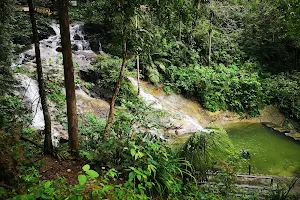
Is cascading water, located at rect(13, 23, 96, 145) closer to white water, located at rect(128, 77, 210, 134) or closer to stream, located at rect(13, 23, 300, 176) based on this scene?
stream, located at rect(13, 23, 300, 176)

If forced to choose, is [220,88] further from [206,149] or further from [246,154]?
[206,149]

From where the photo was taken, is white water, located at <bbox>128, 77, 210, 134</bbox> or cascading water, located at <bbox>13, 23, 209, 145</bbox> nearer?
cascading water, located at <bbox>13, 23, 209, 145</bbox>

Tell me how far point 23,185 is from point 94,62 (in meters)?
11.2

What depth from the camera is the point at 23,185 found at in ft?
10.4

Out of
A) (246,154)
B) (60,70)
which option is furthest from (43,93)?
(246,154)

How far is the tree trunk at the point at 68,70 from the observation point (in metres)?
4.38

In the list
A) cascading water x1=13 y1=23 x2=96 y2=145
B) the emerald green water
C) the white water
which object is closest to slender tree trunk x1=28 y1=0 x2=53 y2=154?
cascading water x1=13 y1=23 x2=96 y2=145

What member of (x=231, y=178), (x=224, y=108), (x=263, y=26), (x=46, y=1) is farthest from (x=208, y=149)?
(x=263, y=26)

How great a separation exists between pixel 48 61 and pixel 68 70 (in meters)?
8.52

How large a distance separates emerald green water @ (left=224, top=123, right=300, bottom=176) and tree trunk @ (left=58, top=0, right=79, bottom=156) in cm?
697

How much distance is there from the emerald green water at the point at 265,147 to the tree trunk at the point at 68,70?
697cm

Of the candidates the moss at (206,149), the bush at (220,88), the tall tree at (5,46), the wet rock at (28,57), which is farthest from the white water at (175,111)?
the moss at (206,149)

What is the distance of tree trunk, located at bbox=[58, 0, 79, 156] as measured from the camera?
14.4ft

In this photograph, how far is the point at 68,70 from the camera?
4.61 metres
